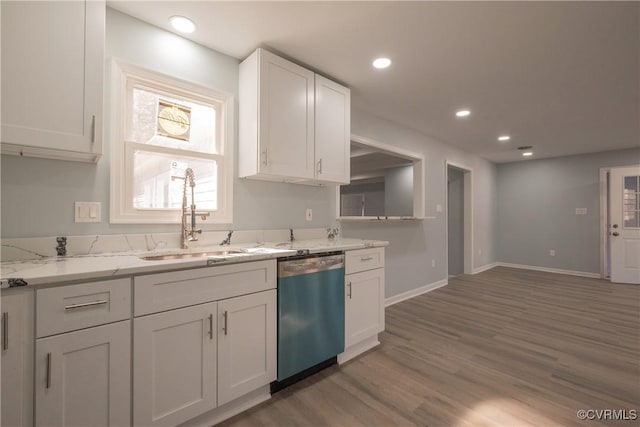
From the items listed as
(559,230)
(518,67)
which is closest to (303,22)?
(518,67)

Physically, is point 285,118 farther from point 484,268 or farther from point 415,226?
point 484,268

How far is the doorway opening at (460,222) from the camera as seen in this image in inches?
218

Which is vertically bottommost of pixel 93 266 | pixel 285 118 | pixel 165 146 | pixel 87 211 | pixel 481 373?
pixel 481 373

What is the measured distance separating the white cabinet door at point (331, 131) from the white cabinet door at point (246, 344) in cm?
121

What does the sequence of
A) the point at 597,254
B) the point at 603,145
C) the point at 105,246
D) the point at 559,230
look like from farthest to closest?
Answer: the point at 559,230 → the point at 597,254 → the point at 603,145 → the point at 105,246

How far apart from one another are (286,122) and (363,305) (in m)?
1.62

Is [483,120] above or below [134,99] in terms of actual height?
above

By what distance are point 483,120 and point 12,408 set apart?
4.60 m

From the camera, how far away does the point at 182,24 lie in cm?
188

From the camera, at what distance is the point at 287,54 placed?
2254mm

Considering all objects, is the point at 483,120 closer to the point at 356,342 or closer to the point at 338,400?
the point at 356,342

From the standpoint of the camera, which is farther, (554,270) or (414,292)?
(554,270)

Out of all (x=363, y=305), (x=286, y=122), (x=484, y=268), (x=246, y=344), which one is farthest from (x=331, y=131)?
(x=484, y=268)

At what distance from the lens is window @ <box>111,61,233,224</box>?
1.79 metres
